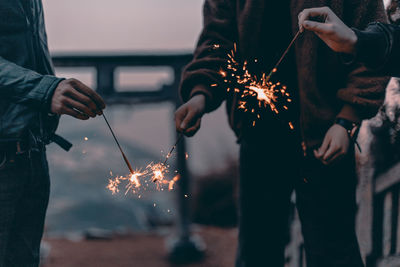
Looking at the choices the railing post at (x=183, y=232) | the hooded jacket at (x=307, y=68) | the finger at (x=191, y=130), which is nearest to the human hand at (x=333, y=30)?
the hooded jacket at (x=307, y=68)

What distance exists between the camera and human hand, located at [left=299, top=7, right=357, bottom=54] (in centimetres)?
130

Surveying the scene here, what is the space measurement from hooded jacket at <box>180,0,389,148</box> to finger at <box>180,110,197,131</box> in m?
0.11

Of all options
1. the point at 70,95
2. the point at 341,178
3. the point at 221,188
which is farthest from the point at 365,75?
the point at 221,188

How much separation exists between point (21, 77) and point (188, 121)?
1.86 feet

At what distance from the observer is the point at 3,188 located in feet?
4.57

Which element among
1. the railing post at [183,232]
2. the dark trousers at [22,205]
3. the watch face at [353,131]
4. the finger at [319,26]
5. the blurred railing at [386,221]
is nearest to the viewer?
the finger at [319,26]

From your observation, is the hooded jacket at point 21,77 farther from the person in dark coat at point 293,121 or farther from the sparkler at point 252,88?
the sparkler at point 252,88

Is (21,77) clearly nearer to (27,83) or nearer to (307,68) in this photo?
(27,83)

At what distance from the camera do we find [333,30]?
1295 millimetres

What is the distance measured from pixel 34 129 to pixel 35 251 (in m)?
0.43

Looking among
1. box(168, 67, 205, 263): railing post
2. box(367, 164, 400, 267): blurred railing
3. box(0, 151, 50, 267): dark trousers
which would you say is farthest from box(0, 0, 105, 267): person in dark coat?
box(168, 67, 205, 263): railing post

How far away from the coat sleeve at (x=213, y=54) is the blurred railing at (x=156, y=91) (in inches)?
107

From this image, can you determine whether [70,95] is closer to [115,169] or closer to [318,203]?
[318,203]

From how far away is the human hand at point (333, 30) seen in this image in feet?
4.26
